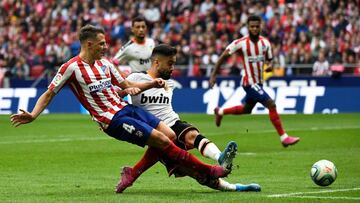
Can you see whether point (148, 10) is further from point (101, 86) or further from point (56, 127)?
point (101, 86)

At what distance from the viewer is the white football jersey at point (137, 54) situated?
1945 cm

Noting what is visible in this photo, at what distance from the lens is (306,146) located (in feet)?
57.3

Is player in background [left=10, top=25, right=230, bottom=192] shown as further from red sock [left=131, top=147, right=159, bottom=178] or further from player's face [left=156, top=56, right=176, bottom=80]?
player's face [left=156, top=56, right=176, bottom=80]

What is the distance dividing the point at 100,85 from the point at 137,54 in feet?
28.9

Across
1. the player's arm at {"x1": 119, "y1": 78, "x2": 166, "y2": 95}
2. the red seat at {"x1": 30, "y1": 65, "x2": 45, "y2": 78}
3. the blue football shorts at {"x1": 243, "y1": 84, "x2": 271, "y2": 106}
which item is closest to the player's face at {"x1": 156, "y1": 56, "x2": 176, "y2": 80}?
the player's arm at {"x1": 119, "y1": 78, "x2": 166, "y2": 95}

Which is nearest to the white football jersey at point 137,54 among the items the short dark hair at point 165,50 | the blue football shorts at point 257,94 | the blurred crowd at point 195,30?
the blue football shorts at point 257,94

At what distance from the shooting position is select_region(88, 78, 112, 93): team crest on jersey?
10.6m

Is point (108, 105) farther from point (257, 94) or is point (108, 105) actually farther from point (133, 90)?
point (257, 94)

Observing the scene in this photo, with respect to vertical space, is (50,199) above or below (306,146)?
above

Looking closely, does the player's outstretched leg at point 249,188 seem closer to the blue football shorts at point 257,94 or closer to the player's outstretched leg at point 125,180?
the player's outstretched leg at point 125,180

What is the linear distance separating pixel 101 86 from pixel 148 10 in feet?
85.5

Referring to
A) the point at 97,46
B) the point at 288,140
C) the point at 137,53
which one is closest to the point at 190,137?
the point at 97,46

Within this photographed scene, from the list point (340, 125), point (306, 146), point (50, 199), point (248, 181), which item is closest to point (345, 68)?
point (340, 125)

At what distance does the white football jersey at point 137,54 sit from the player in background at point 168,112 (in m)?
8.09
